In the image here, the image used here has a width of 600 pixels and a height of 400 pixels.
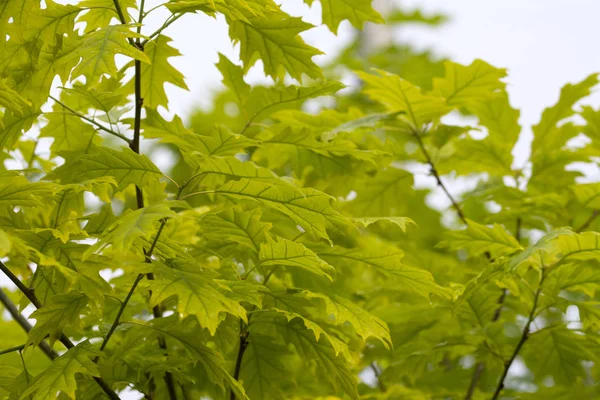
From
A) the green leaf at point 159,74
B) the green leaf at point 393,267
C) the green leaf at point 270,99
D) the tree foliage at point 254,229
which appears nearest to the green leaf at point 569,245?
the tree foliage at point 254,229

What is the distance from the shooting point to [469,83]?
5.92 ft

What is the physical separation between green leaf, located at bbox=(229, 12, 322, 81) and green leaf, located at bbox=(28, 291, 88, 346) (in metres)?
0.64

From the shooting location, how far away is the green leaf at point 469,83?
1.78m

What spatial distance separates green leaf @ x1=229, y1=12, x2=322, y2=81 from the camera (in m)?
1.47

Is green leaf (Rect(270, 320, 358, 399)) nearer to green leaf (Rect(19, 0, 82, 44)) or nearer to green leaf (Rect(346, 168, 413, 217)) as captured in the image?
green leaf (Rect(346, 168, 413, 217))

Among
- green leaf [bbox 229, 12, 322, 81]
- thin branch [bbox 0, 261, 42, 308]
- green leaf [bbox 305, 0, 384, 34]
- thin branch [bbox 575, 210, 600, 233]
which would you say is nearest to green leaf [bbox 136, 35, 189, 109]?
green leaf [bbox 229, 12, 322, 81]

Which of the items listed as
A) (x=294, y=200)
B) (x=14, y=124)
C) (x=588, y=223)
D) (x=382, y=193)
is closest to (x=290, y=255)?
(x=294, y=200)

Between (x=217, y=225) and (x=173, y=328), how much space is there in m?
0.21

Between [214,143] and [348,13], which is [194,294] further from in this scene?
[348,13]

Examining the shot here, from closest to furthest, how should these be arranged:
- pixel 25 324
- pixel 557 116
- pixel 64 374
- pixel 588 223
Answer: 1. pixel 64 374
2. pixel 25 324
3. pixel 588 223
4. pixel 557 116

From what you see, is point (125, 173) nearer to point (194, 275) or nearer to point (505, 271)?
point (194, 275)

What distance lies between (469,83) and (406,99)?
179 mm

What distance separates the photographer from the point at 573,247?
1374mm

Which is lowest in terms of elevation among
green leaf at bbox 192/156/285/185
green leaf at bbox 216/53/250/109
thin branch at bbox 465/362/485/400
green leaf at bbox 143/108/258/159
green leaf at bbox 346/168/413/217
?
thin branch at bbox 465/362/485/400
